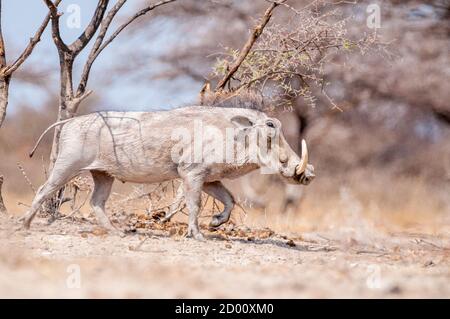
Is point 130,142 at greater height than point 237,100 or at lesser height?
lesser

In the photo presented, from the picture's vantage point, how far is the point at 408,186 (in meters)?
18.0

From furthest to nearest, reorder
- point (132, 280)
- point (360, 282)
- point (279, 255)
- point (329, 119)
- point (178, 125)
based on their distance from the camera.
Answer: point (329, 119), point (178, 125), point (279, 255), point (360, 282), point (132, 280)

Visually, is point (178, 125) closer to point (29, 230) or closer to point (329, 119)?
point (29, 230)

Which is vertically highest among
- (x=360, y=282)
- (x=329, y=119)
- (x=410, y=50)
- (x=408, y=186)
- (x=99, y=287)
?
(x=99, y=287)

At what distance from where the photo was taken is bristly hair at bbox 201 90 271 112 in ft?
28.3

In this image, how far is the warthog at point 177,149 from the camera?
8.03 m

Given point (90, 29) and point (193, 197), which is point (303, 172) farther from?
point (90, 29)

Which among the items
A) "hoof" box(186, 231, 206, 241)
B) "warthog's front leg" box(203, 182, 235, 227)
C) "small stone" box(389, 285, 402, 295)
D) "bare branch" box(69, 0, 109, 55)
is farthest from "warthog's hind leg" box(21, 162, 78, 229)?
"small stone" box(389, 285, 402, 295)

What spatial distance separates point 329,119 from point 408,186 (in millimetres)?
2050

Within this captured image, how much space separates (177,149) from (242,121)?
652 mm

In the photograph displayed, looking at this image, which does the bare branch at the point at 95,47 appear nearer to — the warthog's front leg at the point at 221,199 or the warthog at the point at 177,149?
the warthog at the point at 177,149

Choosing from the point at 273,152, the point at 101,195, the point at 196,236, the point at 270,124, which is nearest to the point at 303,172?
the point at 273,152

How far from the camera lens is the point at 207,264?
21.6 ft
